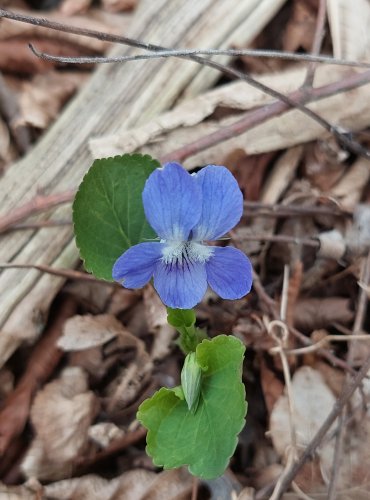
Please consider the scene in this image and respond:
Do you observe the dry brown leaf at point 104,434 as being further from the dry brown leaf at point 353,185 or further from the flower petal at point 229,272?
the dry brown leaf at point 353,185

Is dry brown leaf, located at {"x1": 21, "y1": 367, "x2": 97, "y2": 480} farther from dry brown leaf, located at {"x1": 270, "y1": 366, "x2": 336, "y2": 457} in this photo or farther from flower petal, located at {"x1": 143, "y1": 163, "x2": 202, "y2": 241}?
flower petal, located at {"x1": 143, "y1": 163, "x2": 202, "y2": 241}

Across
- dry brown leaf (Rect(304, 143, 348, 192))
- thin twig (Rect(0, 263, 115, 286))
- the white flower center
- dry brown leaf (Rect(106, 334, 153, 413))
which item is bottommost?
dry brown leaf (Rect(106, 334, 153, 413))

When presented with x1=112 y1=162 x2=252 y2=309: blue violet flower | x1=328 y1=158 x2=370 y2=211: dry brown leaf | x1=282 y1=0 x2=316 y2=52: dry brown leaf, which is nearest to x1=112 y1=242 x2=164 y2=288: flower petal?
x1=112 y1=162 x2=252 y2=309: blue violet flower

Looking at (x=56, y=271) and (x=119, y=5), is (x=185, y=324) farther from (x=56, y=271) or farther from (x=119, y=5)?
(x=119, y=5)

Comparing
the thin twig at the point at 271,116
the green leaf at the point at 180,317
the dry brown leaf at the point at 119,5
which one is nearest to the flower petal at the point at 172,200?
the green leaf at the point at 180,317

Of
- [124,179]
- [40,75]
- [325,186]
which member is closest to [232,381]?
[124,179]

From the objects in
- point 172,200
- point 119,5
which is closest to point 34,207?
point 172,200

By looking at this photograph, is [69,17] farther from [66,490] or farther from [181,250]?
[66,490]
